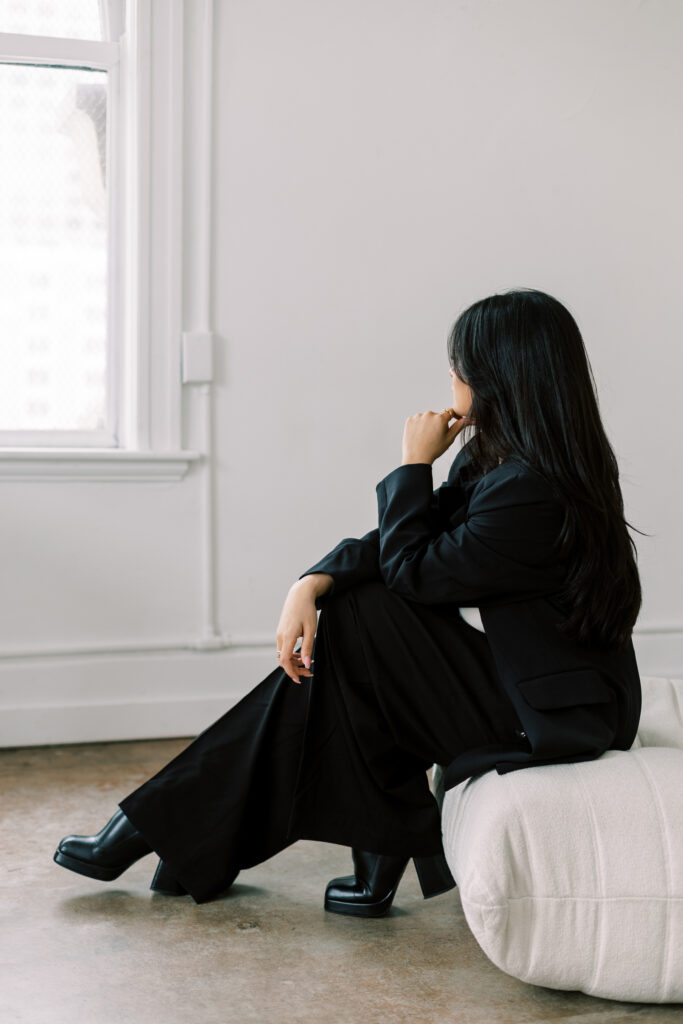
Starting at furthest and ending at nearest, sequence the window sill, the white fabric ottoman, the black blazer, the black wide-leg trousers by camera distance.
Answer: the window sill < the black wide-leg trousers < the black blazer < the white fabric ottoman

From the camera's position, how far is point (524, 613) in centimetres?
151

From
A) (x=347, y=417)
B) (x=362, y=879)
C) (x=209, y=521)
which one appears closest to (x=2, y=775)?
(x=209, y=521)

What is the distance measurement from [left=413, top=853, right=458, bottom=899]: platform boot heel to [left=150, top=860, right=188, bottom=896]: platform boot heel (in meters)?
0.43

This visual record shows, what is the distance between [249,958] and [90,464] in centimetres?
152

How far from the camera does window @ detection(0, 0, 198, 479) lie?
107 inches

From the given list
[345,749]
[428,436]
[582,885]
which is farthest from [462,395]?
[582,885]

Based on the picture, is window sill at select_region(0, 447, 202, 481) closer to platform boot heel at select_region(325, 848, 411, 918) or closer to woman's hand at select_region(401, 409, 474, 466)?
woman's hand at select_region(401, 409, 474, 466)

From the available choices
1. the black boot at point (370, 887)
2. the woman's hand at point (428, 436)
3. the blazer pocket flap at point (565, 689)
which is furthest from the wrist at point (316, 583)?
the black boot at point (370, 887)

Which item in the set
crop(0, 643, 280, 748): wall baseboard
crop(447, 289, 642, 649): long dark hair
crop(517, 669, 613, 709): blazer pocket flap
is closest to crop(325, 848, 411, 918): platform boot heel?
crop(517, 669, 613, 709): blazer pocket flap

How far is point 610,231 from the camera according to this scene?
3.01 m

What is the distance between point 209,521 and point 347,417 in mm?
508

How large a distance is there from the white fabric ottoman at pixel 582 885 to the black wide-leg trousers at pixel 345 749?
199 mm

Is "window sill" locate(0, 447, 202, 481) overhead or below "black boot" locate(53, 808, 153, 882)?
overhead

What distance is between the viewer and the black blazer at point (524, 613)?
145cm
